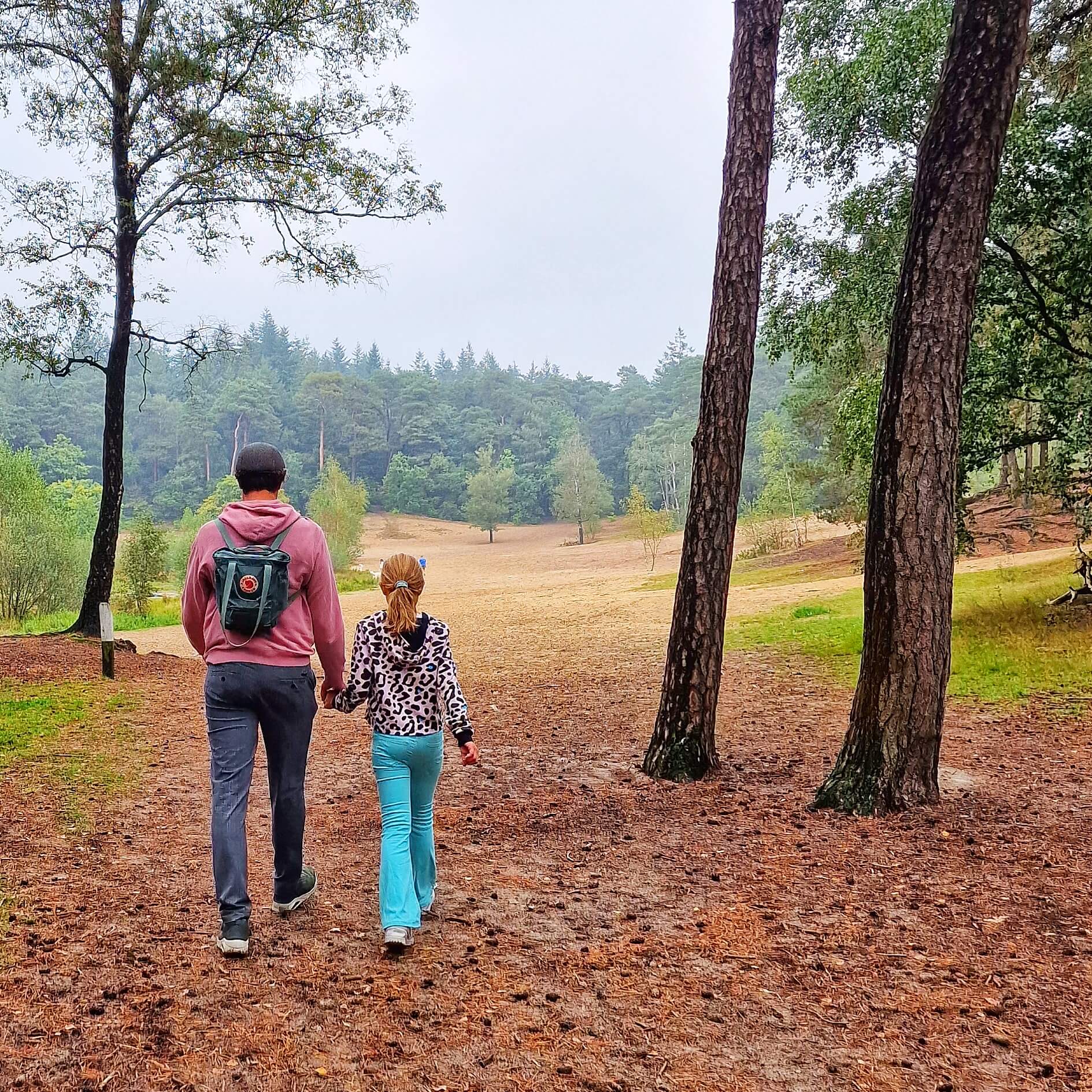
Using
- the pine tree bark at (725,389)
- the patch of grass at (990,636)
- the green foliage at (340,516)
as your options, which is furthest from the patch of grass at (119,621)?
the pine tree bark at (725,389)

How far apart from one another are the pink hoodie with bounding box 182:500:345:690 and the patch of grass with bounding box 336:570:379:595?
33767 mm

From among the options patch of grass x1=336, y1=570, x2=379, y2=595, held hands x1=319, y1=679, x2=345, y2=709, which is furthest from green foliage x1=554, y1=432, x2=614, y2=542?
held hands x1=319, y1=679, x2=345, y2=709

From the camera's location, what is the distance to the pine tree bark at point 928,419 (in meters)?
5.09

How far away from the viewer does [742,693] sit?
32.5ft

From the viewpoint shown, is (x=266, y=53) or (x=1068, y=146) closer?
(x=1068, y=146)

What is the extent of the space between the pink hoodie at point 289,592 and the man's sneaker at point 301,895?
101cm

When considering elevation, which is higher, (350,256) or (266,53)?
(266,53)

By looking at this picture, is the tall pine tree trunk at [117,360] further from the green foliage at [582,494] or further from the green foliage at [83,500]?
the green foliage at [582,494]

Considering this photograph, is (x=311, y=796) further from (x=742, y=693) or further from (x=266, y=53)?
(x=266, y=53)

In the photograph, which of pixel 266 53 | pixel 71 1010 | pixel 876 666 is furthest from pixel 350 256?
pixel 71 1010

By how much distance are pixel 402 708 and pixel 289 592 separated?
26.3 inches

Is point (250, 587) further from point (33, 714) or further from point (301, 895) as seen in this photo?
point (33, 714)

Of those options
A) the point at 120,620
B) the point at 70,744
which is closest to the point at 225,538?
the point at 70,744

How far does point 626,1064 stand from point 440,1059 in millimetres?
585
